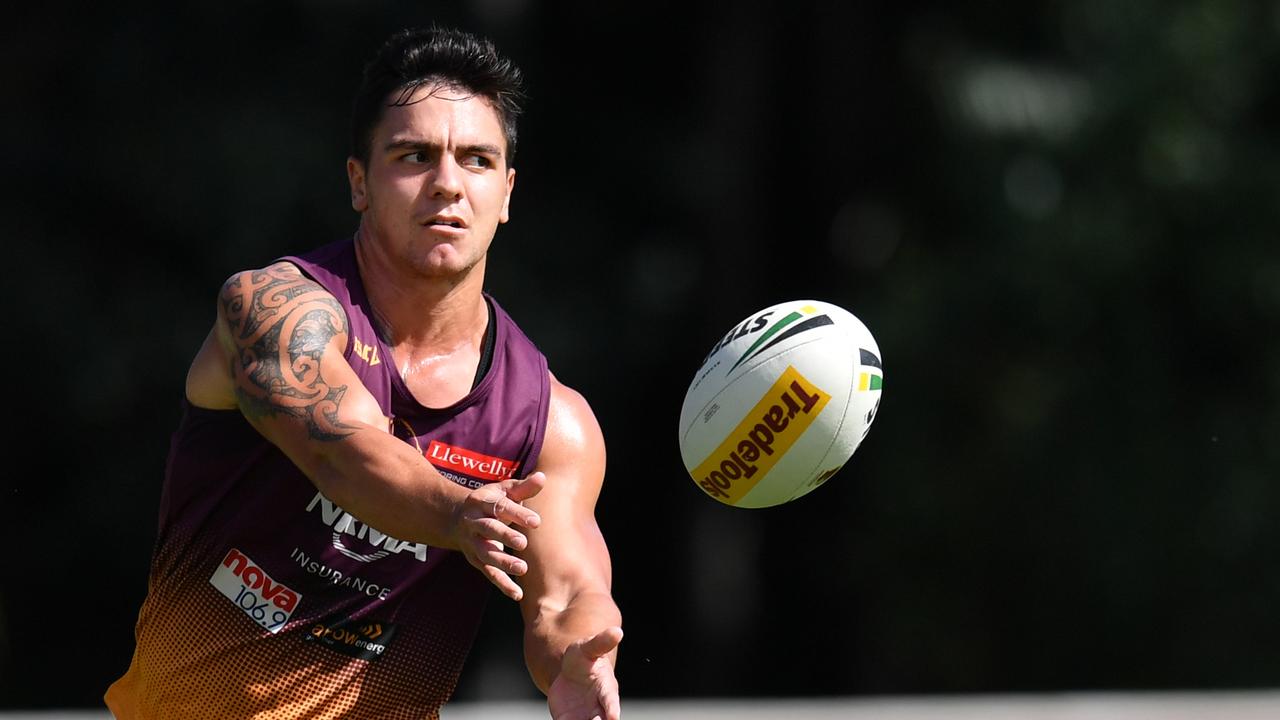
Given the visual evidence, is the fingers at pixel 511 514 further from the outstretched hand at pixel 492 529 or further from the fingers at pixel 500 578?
the fingers at pixel 500 578

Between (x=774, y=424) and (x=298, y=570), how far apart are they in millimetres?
1356

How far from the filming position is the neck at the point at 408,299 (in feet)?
15.9

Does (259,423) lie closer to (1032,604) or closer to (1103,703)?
(1103,703)

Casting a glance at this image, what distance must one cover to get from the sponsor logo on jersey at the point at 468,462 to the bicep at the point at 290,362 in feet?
1.25

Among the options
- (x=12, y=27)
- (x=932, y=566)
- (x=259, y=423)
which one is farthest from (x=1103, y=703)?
(x=12, y=27)

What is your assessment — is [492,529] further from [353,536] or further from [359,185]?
[359,185]

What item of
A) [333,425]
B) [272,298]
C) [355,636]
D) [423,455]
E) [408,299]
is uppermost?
[272,298]

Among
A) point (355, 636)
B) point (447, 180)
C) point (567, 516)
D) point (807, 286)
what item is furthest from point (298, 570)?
point (807, 286)

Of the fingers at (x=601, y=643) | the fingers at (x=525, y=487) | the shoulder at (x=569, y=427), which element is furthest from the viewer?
the shoulder at (x=569, y=427)

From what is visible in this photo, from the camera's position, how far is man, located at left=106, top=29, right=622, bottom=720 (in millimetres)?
Answer: 4707

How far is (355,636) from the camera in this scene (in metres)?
4.83

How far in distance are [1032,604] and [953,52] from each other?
4.35 m

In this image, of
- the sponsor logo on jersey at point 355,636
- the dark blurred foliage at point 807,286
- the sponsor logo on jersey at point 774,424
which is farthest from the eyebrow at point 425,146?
the dark blurred foliage at point 807,286

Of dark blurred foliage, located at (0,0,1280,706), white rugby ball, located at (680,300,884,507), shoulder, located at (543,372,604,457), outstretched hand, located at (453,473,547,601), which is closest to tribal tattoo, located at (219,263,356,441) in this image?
outstretched hand, located at (453,473,547,601)
